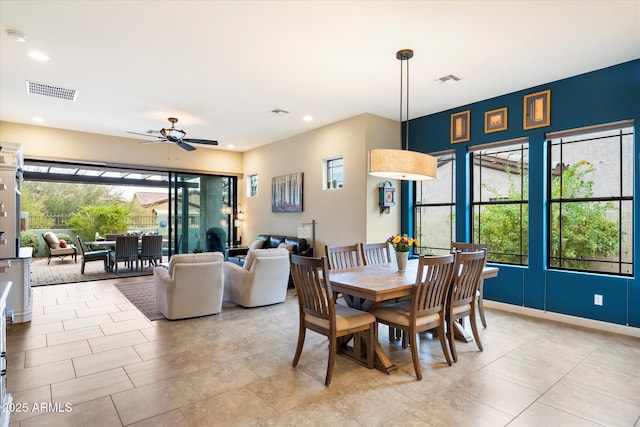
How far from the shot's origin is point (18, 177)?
4.52 meters

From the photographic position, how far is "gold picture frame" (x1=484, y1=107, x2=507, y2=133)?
4.98 metres

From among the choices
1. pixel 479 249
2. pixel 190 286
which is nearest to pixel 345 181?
pixel 479 249

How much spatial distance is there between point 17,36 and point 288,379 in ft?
13.5

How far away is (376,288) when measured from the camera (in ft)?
9.11

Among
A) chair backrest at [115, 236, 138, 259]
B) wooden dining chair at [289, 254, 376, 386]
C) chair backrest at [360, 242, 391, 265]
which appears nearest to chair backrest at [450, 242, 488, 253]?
chair backrest at [360, 242, 391, 265]

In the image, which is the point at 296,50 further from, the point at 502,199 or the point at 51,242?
the point at 51,242

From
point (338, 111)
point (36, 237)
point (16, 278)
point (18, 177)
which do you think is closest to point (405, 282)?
point (338, 111)

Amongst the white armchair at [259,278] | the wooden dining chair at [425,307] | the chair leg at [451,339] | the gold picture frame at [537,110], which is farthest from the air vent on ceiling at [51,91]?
the gold picture frame at [537,110]

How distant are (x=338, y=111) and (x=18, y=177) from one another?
4598 millimetres

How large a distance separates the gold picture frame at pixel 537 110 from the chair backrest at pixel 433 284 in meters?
2.77

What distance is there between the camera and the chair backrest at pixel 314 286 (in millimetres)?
2727

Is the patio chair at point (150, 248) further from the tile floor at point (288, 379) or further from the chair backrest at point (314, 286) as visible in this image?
the chair backrest at point (314, 286)

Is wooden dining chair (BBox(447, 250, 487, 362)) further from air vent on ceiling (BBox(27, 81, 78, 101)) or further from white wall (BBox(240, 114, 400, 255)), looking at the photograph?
air vent on ceiling (BBox(27, 81, 78, 101))

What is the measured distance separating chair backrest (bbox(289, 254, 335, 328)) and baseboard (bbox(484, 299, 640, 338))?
334 centimetres
